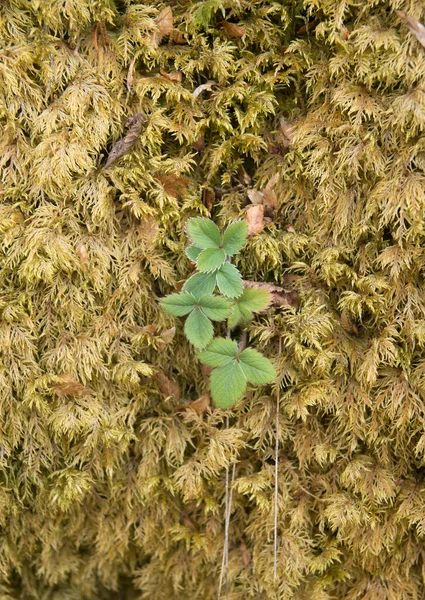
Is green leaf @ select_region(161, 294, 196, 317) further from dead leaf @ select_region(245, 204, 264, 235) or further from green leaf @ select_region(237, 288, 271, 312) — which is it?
dead leaf @ select_region(245, 204, 264, 235)

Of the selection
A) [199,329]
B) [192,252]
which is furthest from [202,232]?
[199,329]

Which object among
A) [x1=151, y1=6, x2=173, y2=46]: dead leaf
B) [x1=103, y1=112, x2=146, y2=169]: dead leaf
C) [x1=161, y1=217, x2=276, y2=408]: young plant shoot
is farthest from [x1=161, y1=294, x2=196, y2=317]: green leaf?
[x1=151, y1=6, x2=173, y2=46]: dead leaf

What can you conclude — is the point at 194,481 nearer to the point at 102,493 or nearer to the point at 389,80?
the point at 102,493

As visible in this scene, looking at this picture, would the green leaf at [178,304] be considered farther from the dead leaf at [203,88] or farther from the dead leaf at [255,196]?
the dead leaf at [203,88]

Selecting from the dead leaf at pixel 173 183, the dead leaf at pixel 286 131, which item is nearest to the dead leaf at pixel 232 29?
the dead leaf at pixel 286 131

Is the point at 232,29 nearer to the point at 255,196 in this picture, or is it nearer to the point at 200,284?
the point at 255,196

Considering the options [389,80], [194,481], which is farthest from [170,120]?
[194,481]
